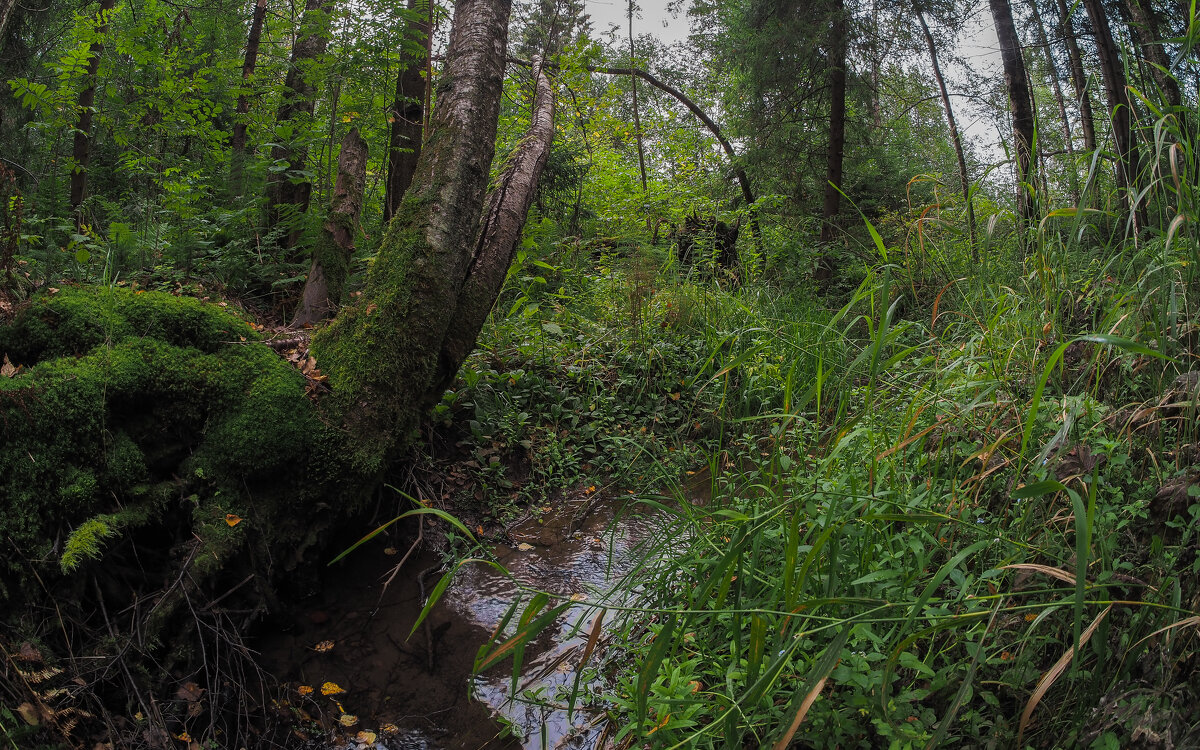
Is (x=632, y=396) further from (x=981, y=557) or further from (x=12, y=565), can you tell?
(x=12, y=565)

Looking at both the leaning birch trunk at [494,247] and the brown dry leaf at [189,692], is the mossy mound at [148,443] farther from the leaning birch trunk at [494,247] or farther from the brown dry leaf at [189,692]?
the leaning birch trunk at [494,247]

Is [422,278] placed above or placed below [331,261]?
below

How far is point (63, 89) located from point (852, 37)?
9.03m

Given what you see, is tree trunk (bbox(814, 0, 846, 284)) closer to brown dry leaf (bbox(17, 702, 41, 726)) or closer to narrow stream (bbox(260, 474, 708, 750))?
narrow stream (bbox(260, 474, 708, 750))

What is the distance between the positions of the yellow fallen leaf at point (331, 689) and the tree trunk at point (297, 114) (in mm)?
4057

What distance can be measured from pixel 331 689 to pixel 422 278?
203 centimetres

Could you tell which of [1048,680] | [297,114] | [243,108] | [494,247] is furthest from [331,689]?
[243,108]

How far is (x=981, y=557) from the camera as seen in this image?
6.20 feet

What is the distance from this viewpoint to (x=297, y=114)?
625 centimetres

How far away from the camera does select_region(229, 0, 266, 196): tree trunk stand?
599cm

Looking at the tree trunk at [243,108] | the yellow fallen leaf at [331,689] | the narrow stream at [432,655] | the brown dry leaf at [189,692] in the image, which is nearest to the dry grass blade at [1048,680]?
the narrow stream at [432,655]

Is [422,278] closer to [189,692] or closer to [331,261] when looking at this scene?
[331,261]

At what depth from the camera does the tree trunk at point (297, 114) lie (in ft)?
17.1

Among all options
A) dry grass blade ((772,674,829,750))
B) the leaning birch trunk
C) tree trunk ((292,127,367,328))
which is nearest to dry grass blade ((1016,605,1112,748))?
dry grass blade ((772,674,829,750))
